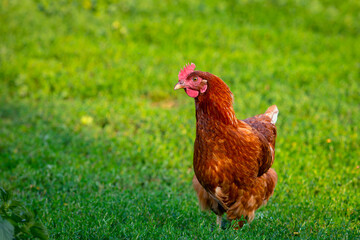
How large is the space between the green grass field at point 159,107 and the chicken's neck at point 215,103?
40.3 inches

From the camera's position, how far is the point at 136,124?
22.8ft

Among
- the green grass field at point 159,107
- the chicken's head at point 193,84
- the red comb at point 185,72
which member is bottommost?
the green grass field at point 159,107

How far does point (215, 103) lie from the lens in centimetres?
360

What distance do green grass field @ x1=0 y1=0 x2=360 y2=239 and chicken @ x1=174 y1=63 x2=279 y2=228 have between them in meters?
0.32

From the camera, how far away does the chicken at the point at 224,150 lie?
3.59 metres

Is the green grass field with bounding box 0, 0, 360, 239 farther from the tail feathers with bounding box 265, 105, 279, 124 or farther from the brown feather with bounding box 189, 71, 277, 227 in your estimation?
the tail feathers with bounding box 265, 105, 279, 124

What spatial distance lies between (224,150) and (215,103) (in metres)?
0.44

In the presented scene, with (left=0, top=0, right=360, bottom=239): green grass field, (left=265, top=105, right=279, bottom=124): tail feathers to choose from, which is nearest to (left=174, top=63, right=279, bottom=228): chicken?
(left=0, top=0, right=360, bottom=239): green grass field

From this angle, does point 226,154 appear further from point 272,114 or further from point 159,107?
point 159,107

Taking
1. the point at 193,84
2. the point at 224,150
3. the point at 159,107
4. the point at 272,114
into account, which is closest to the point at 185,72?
the point at 193,84

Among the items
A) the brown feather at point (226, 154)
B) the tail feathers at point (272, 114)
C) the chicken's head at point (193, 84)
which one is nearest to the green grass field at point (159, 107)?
the brown feather at point (226, 154)

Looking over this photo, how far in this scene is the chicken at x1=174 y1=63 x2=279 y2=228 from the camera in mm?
3586

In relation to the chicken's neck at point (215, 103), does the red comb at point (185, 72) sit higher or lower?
higher

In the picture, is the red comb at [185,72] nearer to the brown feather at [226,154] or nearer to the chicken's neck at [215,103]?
the brown feather at [226,154]
